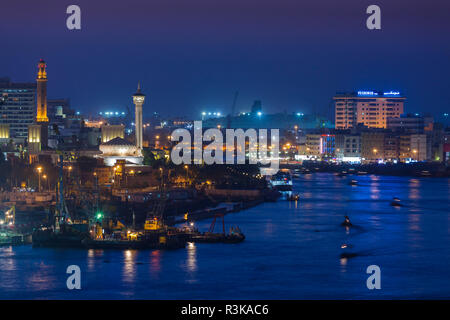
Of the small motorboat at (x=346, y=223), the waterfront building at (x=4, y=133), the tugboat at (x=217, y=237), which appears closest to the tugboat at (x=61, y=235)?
the tugboat at (x=217, y=237)

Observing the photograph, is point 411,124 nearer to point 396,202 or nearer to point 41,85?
point 41,85

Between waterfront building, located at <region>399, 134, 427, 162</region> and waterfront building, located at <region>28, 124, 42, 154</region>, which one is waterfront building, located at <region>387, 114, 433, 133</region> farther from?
waterfront building, located at <region>28, 124, 42, 154</region>

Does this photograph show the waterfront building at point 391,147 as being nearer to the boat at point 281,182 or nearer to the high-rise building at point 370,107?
the high-rise building at point 370,107

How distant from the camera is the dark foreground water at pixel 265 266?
1431 cm

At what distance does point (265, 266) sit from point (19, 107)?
125ft

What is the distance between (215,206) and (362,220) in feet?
17.8

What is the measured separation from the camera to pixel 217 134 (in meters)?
68.4

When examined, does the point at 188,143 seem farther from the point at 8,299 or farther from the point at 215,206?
the point at 8,299

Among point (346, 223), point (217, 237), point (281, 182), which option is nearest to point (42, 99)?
point (281, 182)

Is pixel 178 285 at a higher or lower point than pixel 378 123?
lower

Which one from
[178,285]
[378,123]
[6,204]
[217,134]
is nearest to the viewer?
[178,285]

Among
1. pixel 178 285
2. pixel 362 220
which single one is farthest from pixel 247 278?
pixel 362 220

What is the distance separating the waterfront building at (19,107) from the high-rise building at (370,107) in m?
32.2

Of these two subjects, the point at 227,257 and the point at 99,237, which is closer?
the point at 227,257
